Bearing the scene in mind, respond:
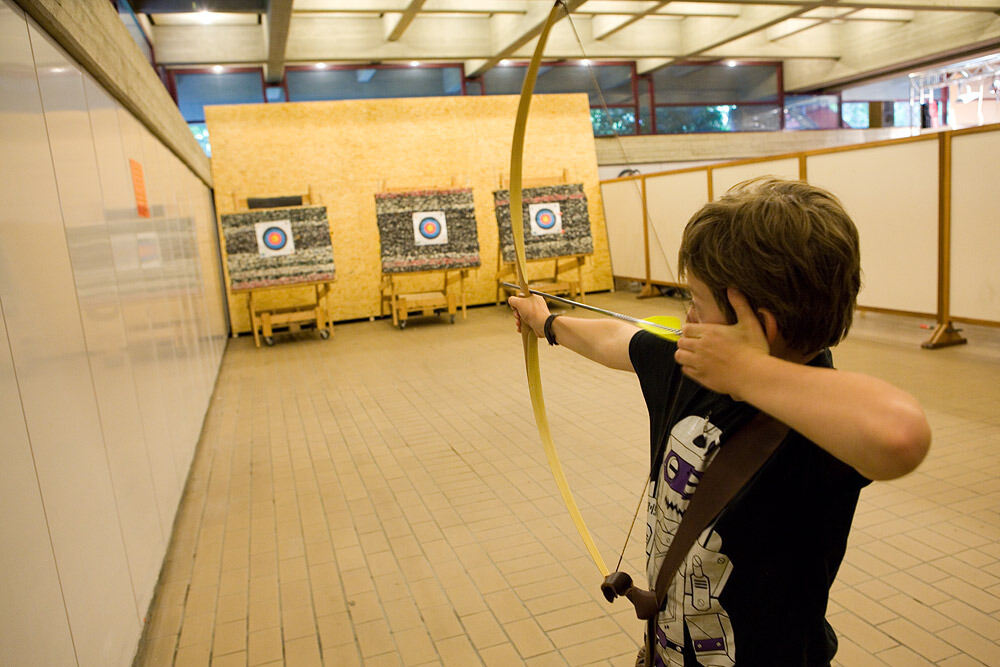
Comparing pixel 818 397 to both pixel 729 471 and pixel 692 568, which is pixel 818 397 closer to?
pixel 729 471

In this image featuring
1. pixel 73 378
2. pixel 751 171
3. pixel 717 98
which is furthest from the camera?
pixel 717 98

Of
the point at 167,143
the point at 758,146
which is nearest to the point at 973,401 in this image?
the point at 167,143

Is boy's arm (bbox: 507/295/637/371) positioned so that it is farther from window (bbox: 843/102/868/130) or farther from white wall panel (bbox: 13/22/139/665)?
window (bbox: 843/102/868/130)

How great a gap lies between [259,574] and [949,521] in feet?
7.04

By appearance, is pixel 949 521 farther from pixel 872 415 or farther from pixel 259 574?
pixel 259 574

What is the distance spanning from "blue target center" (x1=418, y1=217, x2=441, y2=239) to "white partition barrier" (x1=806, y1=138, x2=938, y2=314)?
3867 mm

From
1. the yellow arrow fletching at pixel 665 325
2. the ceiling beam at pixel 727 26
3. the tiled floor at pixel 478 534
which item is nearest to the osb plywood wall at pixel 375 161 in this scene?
the ceiling beam at pixel 727 26

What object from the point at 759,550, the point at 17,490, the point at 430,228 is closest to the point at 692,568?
the point at 759,550

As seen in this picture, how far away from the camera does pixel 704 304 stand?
0.76 metres

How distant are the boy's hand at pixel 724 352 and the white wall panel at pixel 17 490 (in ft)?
3.52

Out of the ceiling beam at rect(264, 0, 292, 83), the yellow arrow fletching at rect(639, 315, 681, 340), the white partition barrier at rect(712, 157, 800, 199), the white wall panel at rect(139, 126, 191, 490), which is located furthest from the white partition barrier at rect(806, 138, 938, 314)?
the ceiling beam at rect(264, 0, 292, 83)

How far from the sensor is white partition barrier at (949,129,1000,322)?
383 cm

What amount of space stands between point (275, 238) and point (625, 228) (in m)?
3.91

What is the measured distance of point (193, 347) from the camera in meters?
3.99
